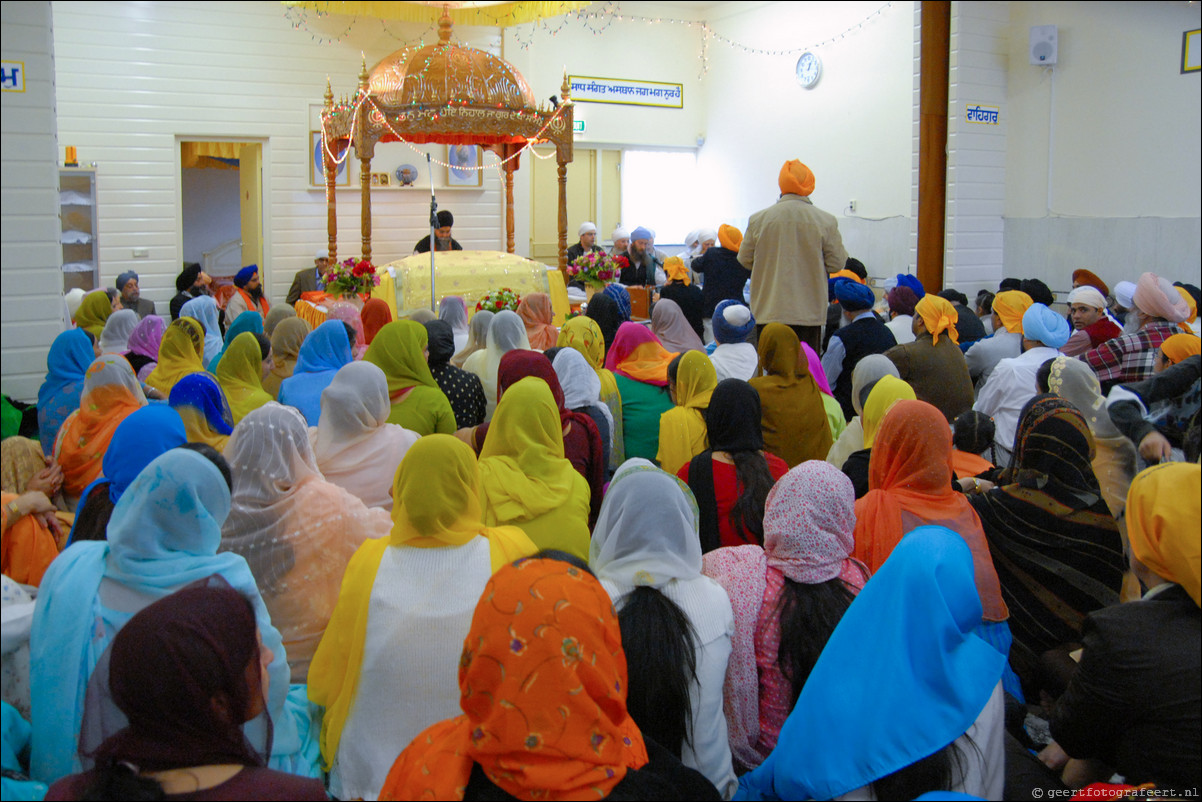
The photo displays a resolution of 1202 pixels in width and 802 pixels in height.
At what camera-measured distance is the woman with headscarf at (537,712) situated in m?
1.50

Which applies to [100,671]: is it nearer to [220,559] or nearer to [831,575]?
[220,559]

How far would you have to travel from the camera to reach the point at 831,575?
2.24 meters

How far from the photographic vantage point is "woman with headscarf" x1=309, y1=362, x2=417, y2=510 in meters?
3.32

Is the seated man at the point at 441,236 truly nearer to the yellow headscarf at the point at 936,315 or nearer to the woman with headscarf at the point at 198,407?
the yellow headscarf at the point at 936,315

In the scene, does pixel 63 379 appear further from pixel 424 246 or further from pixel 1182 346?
pixel 424 246

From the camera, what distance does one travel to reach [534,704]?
4.92 feet

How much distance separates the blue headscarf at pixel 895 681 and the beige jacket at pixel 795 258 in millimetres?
4111

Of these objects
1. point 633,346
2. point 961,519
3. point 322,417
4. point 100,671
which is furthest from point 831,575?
point 633,346

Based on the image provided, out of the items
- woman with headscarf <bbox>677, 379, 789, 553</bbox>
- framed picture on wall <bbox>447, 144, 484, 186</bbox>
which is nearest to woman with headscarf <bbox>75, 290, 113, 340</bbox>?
woman with headscarf <bbox>677, 379, 789, 553</bbox>

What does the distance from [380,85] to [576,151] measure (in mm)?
3976

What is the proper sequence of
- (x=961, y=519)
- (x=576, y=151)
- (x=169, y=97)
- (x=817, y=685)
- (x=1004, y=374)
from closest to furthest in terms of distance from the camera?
(x=817, y=685)
(x=961, y=519)
(x=1004, y=374)
(x=169, y=97)
(x=576, y=151)

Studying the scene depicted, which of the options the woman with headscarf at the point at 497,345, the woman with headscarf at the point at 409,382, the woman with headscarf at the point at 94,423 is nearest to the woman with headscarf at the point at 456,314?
the woman with headscarf at the point at 497,345

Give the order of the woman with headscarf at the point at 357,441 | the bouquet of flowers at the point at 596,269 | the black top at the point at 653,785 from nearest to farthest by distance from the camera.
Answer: the black top at the point at 653,785, the woman with headscarf at the point at 357,441, the bouquet of flowers at the point at 596,269

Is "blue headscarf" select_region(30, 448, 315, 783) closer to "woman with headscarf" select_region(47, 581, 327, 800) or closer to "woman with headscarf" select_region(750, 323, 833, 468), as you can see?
"woman with headscarf" select_region(47, 581, 327, 800)
